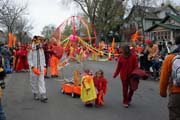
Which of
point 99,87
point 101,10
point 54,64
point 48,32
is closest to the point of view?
point 99,87

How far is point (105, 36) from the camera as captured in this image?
72312 mm

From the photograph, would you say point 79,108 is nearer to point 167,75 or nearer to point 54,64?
point 167,75

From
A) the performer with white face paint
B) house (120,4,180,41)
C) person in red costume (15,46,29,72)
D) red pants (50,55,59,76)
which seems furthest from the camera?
house (120,4,180,41)

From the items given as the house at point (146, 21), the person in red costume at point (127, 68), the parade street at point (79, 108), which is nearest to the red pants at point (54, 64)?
the parade street at point (79, 108)

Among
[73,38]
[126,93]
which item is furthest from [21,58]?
[126,93]

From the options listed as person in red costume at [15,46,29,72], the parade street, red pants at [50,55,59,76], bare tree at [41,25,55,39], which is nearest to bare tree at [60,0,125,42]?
bare tree at [41,25,55,39]

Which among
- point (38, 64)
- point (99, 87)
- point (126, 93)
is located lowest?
point (126, 93)

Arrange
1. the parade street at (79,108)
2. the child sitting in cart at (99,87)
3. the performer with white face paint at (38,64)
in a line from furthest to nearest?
the performer with white face paint at (38,64), the child sitting in cart at (99,87), the parade street at (79,108)

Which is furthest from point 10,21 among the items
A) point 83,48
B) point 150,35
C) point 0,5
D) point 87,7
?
point 83,48

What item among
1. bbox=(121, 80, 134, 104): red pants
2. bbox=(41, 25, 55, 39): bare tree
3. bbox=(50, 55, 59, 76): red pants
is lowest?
bbox=(121, 80, 134, 104): red pants

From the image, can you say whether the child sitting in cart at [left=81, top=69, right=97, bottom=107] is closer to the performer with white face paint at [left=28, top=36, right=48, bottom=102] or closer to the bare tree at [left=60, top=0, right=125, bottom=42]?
the performer with white face paint at [left=28, top=36, right=48, bottom=102]

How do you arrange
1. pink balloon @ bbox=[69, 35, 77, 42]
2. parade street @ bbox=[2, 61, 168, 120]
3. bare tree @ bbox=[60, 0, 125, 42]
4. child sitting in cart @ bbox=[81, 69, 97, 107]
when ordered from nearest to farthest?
parade street @ bbox=[2, 61, 168, 120] → child sitting in cart @ bbox=[81, 69, 97, 107] → pink balloon @ bbox=[69, 35, 77, 42] → bare tree @ bbox=[60, 0, 125, 42]

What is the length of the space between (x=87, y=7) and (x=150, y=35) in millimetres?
11131

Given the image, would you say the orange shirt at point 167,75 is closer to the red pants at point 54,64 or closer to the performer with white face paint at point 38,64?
the performer with white face paint at point 38,64
